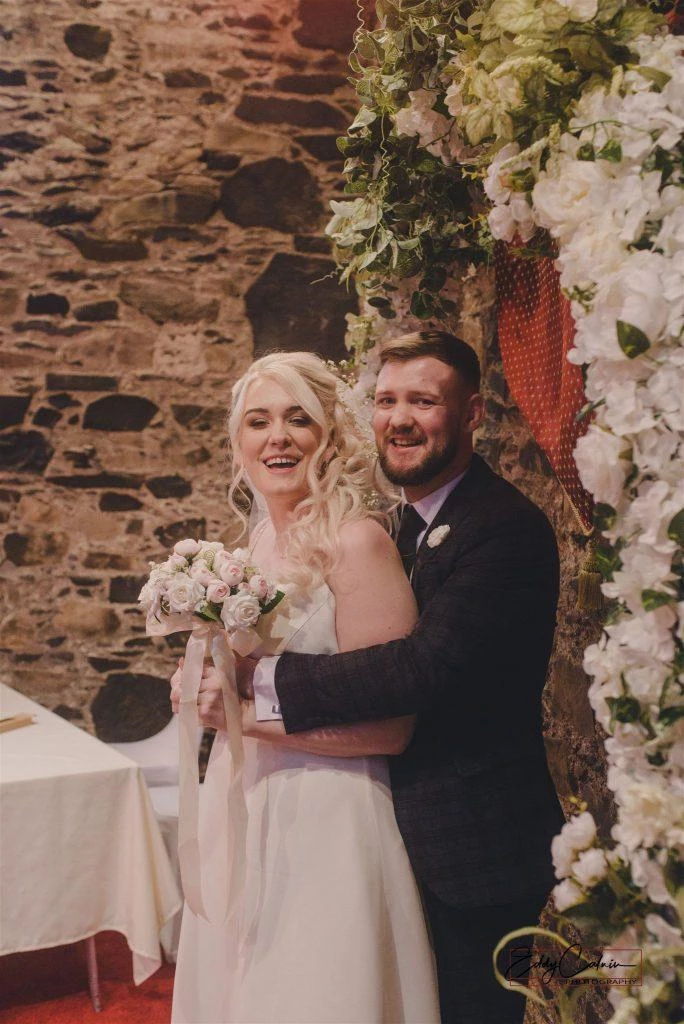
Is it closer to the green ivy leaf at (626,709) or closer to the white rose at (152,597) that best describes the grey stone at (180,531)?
the white rose at (152,597)

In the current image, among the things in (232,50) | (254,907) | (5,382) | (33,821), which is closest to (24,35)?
(232,50)

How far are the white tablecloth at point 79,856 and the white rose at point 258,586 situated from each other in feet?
4.46

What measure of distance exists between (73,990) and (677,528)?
9.82 ft

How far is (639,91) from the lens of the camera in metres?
1.29

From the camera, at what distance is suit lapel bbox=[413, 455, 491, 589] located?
1946mm

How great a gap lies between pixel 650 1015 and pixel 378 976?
66 cm

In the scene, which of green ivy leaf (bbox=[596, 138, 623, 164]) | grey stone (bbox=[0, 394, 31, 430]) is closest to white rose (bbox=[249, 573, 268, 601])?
green ivy leaf (bbox=[596, 138, 623, 164])

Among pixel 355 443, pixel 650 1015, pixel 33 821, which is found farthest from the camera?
pixel 33 821

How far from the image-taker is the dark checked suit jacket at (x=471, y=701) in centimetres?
176

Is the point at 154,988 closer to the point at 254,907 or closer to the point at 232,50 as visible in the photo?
the point at 254,907

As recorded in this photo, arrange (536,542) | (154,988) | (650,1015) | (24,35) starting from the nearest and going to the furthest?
(650,1015) → (536,542) → (154,988) → (24,35)

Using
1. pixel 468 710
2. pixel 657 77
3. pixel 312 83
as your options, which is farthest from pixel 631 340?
pixel 312 83

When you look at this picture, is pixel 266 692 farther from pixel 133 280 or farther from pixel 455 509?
pixel 133 280

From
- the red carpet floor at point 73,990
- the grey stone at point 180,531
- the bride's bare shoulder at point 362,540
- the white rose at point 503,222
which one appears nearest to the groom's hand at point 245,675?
the bride's bare shoulder at point 362,540
